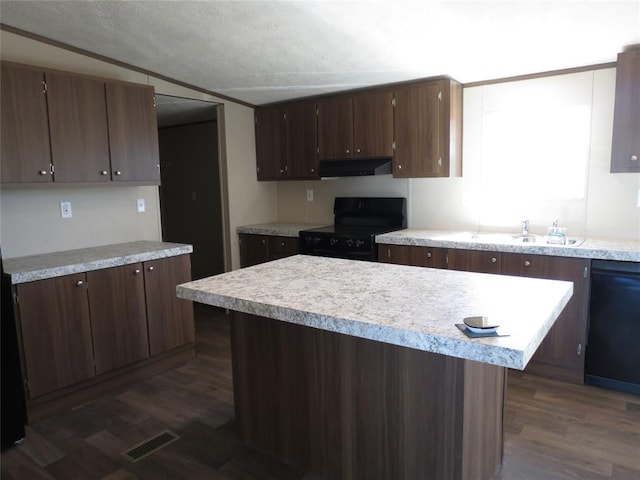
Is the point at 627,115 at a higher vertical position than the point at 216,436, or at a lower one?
higher

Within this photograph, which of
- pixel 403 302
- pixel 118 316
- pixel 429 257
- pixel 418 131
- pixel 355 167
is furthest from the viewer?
pixel 355 167

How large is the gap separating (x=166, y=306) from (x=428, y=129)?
2.49 m

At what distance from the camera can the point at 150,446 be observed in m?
2.34

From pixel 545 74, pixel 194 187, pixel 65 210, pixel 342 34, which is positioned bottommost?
pixel 65 210

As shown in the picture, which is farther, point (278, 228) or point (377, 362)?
point (278, 228)

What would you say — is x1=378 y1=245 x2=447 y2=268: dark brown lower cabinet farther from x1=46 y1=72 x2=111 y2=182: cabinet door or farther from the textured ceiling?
x1=46 y1=72 x2=111 y2=182: cabinet door

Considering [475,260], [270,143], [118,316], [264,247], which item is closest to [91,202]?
[118,316]

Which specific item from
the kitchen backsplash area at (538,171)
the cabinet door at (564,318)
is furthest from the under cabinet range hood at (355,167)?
the cabinet door at (564,318)

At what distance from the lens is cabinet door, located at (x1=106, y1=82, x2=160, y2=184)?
3.15 metres

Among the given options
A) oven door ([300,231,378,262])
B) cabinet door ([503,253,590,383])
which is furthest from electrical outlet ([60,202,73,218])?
cabinet door ([503,253,590,383])

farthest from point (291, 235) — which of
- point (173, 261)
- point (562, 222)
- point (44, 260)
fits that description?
point (562, 222)

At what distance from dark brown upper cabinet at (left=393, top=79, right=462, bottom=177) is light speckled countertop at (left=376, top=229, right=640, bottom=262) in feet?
1.74

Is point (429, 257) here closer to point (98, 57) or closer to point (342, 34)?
point (342, 34)

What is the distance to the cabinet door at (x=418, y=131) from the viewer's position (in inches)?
141
